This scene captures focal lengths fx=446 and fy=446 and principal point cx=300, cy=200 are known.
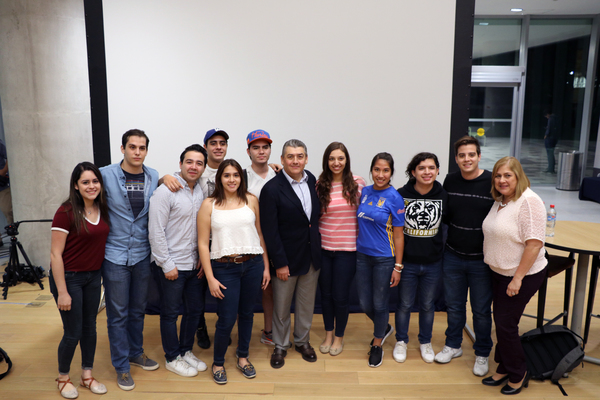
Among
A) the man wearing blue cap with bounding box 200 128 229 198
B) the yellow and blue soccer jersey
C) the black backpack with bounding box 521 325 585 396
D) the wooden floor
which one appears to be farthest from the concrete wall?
the black backpack with bounding box 521 325 585 396

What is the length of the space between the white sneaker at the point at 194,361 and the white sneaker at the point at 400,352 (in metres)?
1.27

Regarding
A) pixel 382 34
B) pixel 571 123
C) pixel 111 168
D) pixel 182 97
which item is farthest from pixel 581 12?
pixel 111 168

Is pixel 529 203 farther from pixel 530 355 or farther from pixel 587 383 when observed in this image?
pixel 587 383

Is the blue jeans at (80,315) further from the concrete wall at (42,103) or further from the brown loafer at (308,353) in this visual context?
the concrete wall at (42,103)

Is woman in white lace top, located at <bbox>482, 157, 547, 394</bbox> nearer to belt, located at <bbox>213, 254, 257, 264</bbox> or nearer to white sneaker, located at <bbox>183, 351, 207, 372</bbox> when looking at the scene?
belt, located at <bbox>213, 254, 257, 264</bbox>

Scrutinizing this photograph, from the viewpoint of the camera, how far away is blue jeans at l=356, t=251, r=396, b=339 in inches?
109

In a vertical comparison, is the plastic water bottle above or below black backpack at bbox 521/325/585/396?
above

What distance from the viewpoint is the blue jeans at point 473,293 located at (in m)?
2.68

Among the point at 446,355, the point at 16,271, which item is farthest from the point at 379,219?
the point at 16,271

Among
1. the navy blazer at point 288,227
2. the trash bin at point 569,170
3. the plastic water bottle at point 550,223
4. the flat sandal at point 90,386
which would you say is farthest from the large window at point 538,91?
the flat sandal at point 90,386

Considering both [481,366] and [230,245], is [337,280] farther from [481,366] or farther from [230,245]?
[481,366]

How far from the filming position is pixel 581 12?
9117 mm

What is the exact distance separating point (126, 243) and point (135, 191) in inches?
11.8

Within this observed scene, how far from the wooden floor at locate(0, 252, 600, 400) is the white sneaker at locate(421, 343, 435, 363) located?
38mm
